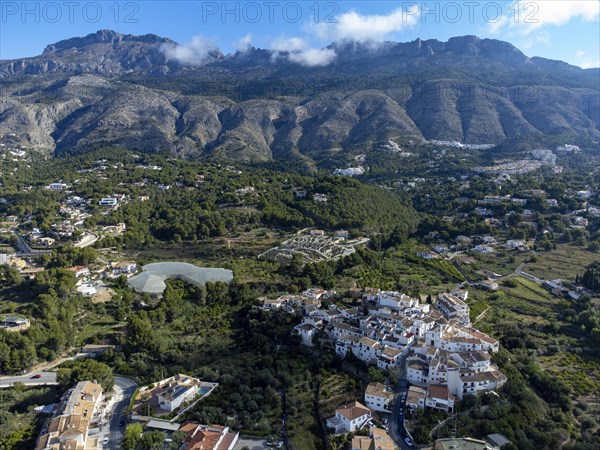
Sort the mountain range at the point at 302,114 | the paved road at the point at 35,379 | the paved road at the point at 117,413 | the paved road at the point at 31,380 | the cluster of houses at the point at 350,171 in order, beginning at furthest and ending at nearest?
the mountain range at the point at 302,114 < the cluster of houses at the point at 350,171 < the paved road at the point at 35,379 < the paved road at the point at 31,380 < the paved road at the point at 117,413

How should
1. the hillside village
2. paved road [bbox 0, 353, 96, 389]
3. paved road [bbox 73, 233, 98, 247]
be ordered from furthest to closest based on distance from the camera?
1. paved road [bbox 73, 233, 98, 247]
2. paved road [bbox 0, 353, 96, 389]
3. the hillside village

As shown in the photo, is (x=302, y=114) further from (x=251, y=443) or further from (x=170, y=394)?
(x=251, y=443)

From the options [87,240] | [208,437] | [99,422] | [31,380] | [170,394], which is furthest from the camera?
[87,240]

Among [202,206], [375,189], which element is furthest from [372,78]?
[202,206]

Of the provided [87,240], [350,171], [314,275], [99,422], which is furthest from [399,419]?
[350,171]

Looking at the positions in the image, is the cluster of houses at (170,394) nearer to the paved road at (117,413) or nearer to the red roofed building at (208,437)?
the paved road at (117,413)

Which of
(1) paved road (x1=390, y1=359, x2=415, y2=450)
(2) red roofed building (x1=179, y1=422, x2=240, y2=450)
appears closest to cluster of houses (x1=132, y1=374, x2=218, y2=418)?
(2) red roofed building (x1=179, y1=422, x2=240, y2=450)

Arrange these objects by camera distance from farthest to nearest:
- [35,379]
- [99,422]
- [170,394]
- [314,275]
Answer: [314,275], [35,379], [170,394], [99,422]

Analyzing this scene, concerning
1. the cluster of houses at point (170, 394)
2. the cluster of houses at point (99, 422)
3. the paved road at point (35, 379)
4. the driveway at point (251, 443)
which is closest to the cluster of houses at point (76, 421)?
the cluster of houses at point (99, 422)

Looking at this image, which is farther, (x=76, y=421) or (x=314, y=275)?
(x=314, y=275)

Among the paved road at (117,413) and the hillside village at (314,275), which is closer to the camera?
the paved road at (117,413)

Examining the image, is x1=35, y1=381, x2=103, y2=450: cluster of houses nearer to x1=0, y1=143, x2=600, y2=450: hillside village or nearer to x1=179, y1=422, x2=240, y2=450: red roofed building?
x1=0, y1=143, x2=600, y2=450: hillside village

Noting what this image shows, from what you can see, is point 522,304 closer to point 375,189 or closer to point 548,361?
point 548,361

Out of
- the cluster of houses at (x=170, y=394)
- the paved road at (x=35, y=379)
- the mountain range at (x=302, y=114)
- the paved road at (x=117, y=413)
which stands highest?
the mountain range at (x=302, y=114)
